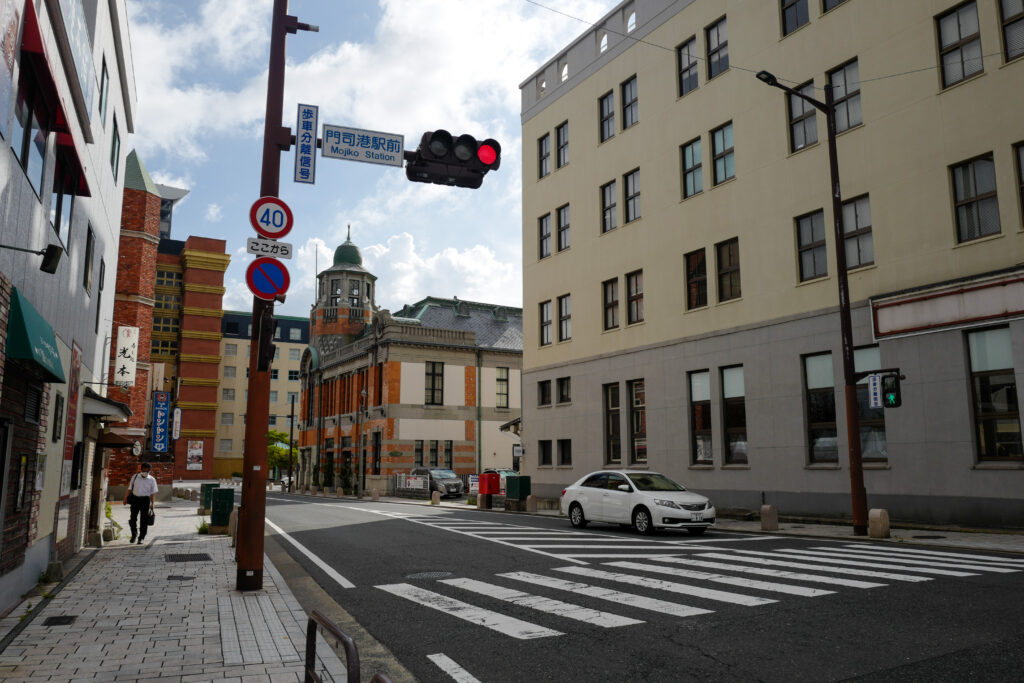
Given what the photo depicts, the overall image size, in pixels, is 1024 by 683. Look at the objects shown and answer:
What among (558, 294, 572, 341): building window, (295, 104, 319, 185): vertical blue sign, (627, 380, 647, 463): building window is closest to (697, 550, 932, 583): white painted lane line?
(295, 104, 319, 185): vertical blue sign

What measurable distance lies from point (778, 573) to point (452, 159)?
731cm

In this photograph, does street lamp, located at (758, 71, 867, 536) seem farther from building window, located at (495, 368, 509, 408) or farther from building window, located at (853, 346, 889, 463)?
building window, located at (495, 368, 509, 408)

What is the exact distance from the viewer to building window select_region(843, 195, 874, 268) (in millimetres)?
20219

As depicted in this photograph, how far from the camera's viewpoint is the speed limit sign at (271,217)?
33.7 ft

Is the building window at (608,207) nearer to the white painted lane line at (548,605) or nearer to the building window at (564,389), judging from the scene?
the building window at (564,389)

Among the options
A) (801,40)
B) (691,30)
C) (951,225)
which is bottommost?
(951,225)

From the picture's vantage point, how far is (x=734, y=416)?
78.5ft

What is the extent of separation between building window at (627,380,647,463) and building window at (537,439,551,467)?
5755 millimetres

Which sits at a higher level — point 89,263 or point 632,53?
point 632,53

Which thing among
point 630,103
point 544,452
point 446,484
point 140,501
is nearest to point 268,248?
point 140,501

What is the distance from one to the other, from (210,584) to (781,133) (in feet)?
65.5

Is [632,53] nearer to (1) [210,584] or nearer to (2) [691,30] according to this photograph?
(2) [691,30]

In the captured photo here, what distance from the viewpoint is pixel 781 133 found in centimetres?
2289

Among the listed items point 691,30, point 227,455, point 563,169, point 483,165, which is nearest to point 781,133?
point 691,30
